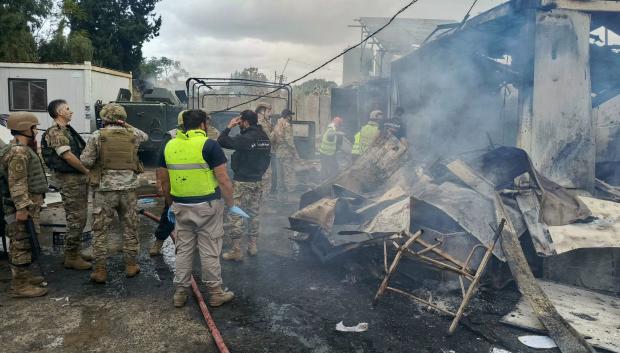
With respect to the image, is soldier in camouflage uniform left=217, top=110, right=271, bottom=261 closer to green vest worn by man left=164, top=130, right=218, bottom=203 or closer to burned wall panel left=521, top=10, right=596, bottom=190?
green vest worn by man left=164, top=130, right=218, bottom=203

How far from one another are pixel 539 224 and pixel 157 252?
14.5 ft

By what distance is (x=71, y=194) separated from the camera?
4.51 m

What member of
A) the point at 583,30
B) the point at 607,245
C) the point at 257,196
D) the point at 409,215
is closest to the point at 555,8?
the point at 583,30

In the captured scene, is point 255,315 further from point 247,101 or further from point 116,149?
point 247,101

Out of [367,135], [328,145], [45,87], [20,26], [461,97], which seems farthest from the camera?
[45,87]

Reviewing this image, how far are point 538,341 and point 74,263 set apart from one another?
4612 millimetres

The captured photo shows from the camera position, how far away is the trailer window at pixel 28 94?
13.6m

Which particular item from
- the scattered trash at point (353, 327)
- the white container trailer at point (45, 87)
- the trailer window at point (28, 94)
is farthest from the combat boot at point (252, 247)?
the trailer window at point (28, 94)

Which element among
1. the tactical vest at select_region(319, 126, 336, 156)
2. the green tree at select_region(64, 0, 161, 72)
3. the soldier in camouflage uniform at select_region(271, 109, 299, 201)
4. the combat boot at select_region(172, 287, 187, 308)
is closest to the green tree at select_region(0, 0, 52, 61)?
the green tree at select_region(64, 0, 161, 72)

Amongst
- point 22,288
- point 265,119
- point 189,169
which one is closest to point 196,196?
point 189,169

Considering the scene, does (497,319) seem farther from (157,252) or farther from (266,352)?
(157,252)

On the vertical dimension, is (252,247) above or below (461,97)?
below

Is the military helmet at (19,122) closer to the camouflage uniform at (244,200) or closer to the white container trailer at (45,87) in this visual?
the camouflage uniform at (244,200)

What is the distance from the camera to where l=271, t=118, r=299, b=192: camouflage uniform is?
28.9 ft
